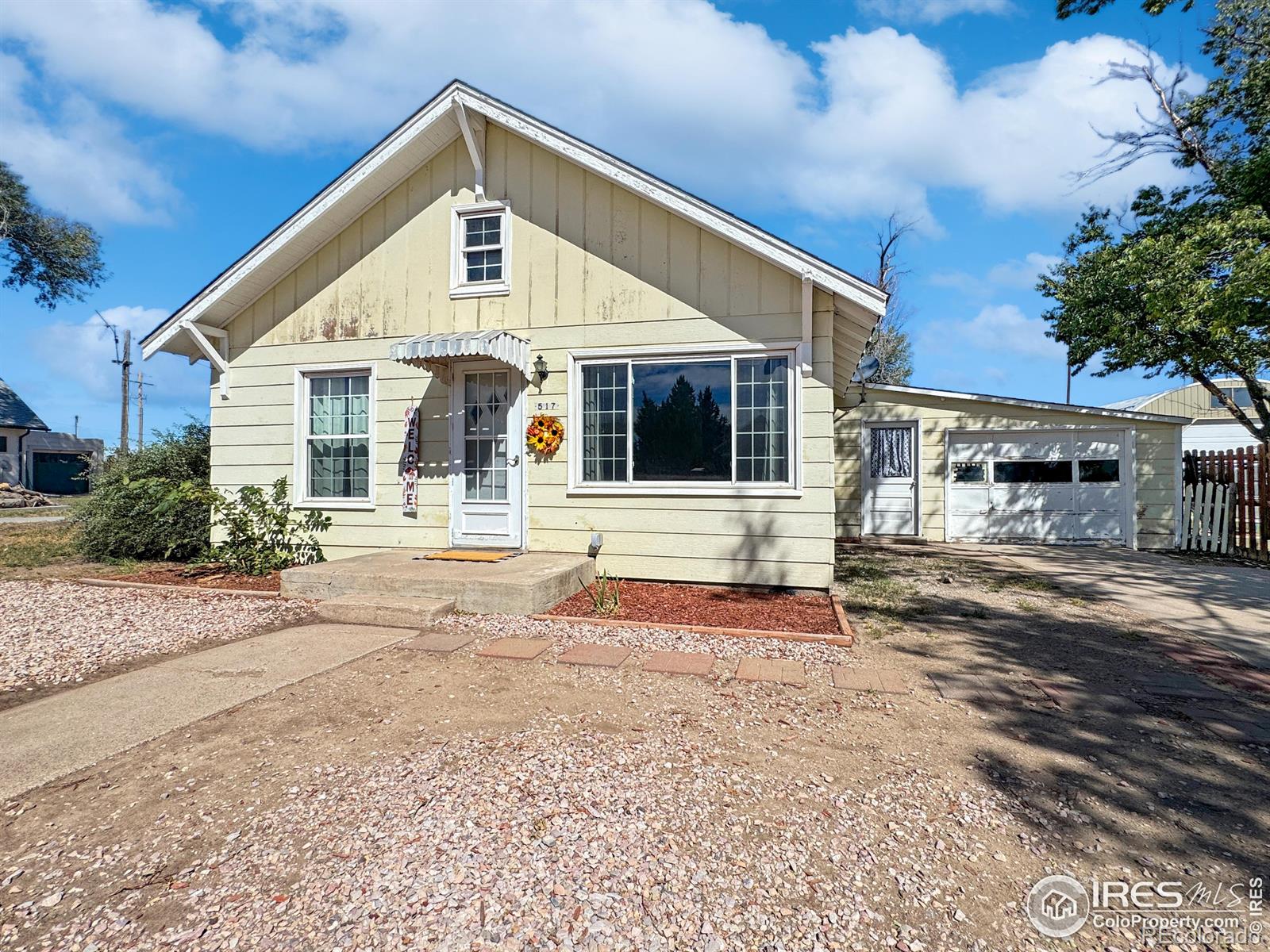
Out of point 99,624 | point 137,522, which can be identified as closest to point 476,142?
point 99,624

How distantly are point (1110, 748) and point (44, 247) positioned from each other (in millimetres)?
37869

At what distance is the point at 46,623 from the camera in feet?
17.4

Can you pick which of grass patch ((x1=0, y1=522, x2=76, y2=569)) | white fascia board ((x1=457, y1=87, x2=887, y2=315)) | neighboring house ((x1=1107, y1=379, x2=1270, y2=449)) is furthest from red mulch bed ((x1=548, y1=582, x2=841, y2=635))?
neighboring house ((x1=1107, y1=379, x2=1270, y2=449))

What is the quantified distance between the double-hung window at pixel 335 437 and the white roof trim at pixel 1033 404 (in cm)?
853

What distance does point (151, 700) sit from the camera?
11.6ft

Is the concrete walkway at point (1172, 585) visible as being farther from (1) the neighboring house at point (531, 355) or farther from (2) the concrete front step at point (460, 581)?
(2) the concrete front step at point (460, 581)

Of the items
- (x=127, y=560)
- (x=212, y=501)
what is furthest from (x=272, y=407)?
(x=127, y=560)

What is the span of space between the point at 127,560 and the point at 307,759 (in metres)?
8.17

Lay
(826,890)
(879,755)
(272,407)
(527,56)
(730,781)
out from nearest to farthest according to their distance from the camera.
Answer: (826,890) < (730,781) < (879,755) < (272,407) < (527,56)

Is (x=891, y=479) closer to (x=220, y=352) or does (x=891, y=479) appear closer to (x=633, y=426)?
(x=633, y=426)

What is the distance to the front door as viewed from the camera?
7.48 meters

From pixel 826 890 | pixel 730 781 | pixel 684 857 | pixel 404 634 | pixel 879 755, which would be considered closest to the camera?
pixel 826 890

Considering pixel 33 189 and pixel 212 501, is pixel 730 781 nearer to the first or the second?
pixel 212 501

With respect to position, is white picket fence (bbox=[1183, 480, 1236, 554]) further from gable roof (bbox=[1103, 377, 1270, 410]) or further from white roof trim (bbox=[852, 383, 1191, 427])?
gable roof (bbox=[1103, 377, 1270, 410])
